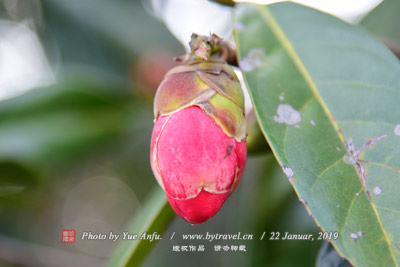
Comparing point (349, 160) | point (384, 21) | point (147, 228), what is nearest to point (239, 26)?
point (349, 160)

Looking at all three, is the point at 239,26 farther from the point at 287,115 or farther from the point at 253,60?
the point at 287,115

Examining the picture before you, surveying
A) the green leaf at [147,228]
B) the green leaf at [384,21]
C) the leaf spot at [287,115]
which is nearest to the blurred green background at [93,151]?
the green leaf at [147,228]

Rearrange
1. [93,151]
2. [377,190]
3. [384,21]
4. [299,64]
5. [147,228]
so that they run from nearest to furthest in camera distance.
Answer: [377,190] < [299,64] < [147,228] < [93,151] < [384,21]

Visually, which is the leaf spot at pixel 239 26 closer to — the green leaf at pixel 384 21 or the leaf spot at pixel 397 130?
the leaf spot at pixel 397 130

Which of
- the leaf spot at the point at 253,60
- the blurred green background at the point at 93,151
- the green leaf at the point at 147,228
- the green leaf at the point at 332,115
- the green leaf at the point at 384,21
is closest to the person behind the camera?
the green leaf at the point at 332,115

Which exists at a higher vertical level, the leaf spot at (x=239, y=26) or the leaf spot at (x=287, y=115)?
the leaf spot at (x=239, y=26)
